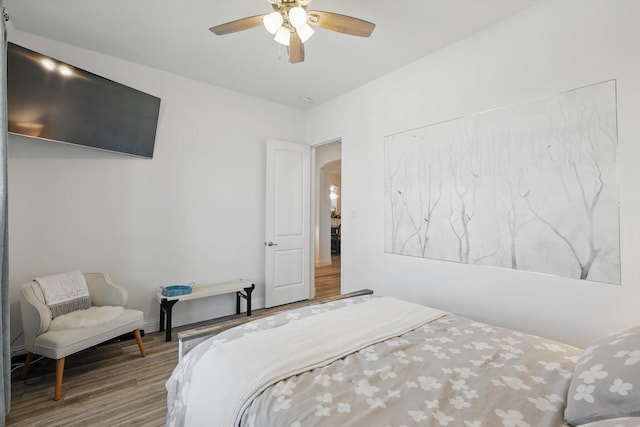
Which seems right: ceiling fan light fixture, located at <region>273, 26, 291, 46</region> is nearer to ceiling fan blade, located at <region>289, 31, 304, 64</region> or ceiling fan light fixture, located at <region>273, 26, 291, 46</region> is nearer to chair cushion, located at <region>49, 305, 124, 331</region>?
ceiling fan blade, located at <region>289, 31, 304, 64</region>

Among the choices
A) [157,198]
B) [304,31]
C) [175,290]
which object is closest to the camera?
[304,31]

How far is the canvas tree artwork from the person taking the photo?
1879mm

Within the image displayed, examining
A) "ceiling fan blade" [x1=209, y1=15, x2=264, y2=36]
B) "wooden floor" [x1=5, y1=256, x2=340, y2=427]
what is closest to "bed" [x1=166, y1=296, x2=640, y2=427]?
"wooden floor" [x1=5, y1=256, x2=340, y2=427]

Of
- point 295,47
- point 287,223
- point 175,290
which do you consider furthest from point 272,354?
point 287,223

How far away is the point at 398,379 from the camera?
3.86ft

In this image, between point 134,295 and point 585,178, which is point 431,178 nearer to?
point 585,178

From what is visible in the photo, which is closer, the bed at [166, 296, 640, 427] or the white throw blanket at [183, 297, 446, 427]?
the bed at [166, 296, 640, 427]

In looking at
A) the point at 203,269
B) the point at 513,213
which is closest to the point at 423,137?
the point at 513,213

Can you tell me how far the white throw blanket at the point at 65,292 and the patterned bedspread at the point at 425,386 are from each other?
5.34ft

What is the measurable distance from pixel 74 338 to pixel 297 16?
8.60 ft

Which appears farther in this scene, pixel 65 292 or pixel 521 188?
pixel 65 292

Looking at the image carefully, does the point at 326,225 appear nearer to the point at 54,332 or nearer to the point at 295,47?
the point at 295,47

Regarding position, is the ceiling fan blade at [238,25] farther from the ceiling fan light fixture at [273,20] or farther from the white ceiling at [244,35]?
the white ceiling at [244,35]

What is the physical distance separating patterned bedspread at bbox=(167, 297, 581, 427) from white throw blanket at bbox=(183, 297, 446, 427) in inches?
1.6
